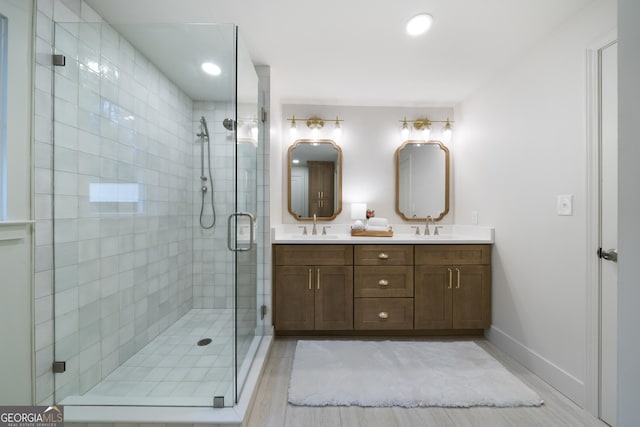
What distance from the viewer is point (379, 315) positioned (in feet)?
6.94

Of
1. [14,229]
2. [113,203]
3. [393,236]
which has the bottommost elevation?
[393,236]

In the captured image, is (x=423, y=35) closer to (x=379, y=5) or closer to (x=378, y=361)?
(x=379, y=5)

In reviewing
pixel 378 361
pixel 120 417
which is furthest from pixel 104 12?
pixel 378 361

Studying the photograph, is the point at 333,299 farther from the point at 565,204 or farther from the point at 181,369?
the point at 565,204

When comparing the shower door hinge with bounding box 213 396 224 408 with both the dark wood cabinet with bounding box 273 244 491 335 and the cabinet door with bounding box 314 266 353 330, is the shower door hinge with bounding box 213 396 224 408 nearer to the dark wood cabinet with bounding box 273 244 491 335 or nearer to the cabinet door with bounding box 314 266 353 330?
the dark wood cabinet with bounding box 273 244 491 335

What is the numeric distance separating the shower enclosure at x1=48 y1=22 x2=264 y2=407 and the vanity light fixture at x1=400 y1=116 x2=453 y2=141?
176 centimetres

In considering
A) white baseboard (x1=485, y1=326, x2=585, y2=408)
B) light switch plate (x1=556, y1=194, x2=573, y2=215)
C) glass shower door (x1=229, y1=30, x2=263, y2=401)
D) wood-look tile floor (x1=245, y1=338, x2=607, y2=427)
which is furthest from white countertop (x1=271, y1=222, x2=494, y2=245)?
wood-look tile floor (x1=245, y1=338, x2=607, y2=427)

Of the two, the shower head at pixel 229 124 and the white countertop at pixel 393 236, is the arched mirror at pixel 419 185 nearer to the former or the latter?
the white countertop at pixel 393 236

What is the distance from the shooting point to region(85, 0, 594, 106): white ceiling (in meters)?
1.42

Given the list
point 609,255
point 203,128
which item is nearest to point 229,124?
point 203,128

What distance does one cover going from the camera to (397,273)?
2131 millimetres

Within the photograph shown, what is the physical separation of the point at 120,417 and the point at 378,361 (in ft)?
4.94

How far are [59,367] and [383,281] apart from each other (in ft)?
6.73

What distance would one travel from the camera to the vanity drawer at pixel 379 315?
2113 millimetres
